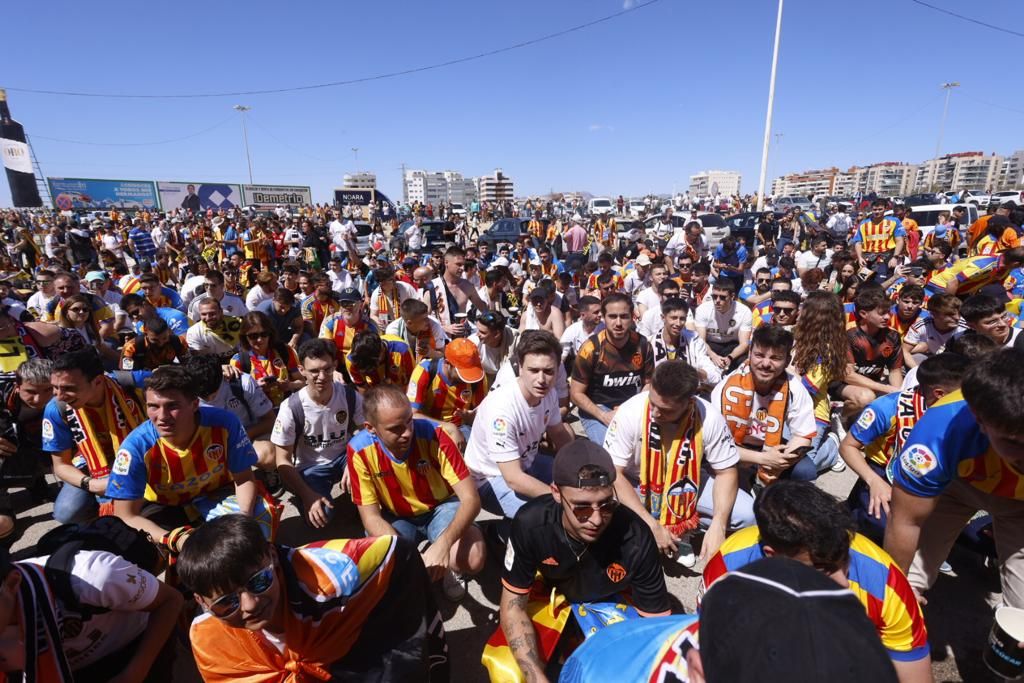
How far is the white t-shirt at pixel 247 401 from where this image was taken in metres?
4.02

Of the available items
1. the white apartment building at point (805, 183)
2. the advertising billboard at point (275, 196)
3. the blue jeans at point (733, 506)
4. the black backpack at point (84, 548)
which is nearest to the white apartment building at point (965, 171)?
the white apartment building at point (805, 183)

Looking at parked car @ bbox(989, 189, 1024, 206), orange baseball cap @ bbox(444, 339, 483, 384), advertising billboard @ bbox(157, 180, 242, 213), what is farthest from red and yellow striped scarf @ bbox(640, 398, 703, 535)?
advertising billboard @ bbox(157, 180, 242, 213)

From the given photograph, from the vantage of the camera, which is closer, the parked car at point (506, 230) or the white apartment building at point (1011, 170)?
the parked car at point (506, 230)

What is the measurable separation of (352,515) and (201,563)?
270 cm

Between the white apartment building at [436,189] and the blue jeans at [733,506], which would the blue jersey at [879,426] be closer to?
the blue jeans at [733,506]

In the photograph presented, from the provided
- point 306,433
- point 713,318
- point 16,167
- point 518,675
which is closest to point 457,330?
point 306,433

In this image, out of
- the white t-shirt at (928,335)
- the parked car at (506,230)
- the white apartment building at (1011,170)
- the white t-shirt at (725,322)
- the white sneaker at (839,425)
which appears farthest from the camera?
the white apartment building at (1011,170)

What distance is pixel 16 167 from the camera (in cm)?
3434

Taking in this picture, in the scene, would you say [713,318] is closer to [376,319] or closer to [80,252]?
[376,319]

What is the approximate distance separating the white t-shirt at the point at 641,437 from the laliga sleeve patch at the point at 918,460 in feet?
3.43

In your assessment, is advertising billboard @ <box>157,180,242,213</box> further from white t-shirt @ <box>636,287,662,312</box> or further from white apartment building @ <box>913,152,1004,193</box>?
white apartment building @ <box>913,152,1004,193</box>

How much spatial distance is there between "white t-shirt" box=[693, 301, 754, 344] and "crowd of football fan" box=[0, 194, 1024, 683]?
3 centimetres

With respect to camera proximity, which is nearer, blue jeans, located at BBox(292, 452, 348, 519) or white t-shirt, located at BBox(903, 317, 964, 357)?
blue jeans, located at BBox(292, 452, 348, 519)

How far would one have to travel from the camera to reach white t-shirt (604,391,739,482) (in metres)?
3.11
